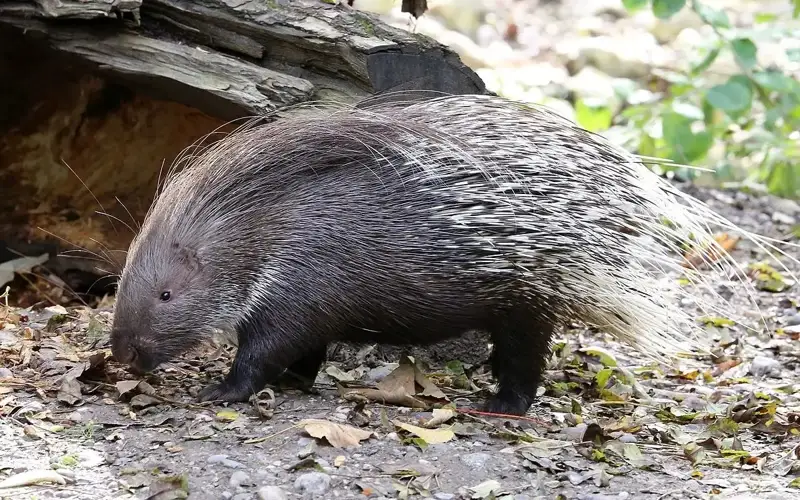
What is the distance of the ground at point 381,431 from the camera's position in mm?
2391

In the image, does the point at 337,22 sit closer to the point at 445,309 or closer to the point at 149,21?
the point at 149,21

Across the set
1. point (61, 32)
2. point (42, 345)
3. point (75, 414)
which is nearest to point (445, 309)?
point (75, 414)

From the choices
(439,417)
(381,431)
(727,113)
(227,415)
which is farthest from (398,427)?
(727,113)

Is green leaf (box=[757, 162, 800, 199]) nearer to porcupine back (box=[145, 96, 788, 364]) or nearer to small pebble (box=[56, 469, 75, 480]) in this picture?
porcupine back (box=[145, 96, 788, 364])

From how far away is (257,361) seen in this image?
9.62ft

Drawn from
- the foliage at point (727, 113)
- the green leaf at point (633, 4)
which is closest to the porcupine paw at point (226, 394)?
the foliage at point (727, 113)

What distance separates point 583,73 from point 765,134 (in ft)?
10.4

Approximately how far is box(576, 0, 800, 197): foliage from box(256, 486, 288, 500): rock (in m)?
3.31

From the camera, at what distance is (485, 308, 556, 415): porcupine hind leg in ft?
9.91

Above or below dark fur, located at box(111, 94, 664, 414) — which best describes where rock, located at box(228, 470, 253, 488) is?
below

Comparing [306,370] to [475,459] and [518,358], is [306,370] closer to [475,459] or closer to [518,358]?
[518,358]

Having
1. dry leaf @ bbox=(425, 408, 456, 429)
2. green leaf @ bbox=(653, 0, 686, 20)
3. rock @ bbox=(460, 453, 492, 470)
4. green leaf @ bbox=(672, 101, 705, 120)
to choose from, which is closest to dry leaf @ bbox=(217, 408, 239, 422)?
dry leaf @ bbox=(425, 408, 456, 429)

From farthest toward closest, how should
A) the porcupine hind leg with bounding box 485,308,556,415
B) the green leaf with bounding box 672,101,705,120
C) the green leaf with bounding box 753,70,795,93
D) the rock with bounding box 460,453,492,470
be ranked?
the green leaf with bounding box 672,101,705,120 → the green leaf with bounding box 753,70,795,93 → the porcupine hind leg with bounding box 485,308,556,415 → the rock with bounding box 460,453,492,470

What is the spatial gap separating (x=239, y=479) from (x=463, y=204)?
1082 mm
